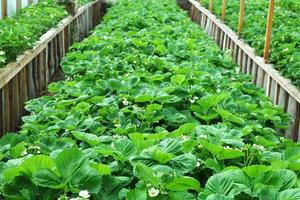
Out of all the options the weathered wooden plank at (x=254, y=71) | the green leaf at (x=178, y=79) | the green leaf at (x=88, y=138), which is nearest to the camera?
the green leaf at (x=88, y=138)

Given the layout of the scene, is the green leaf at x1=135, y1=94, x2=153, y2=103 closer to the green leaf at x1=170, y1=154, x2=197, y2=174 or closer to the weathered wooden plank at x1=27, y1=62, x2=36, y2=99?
the green leaf at x1=170, y1=154, x2=197, y2=174

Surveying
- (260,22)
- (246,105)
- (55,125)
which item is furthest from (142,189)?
(260,22)

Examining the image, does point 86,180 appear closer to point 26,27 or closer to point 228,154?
point 228,154

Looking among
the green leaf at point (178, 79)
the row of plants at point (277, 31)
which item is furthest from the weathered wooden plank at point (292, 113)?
the green leaf at point (178, 79)

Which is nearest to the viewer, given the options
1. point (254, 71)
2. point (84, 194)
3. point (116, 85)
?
point (84, 194)

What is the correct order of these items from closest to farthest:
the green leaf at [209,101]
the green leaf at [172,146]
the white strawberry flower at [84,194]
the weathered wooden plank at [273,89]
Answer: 1. the white strawberry flower at [84,194]
2. the green leaf at [172,146]
3. the green leaf at [209,101]
4. the weathered wooden plank at [273,89]

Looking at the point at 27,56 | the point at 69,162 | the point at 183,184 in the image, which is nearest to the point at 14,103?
the point at 27,56

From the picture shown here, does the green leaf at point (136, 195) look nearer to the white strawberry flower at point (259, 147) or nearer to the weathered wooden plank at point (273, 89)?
the white strawberry flower at point (259, 147)

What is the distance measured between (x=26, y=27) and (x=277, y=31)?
12.1ft

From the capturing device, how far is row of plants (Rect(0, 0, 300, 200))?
2590mm

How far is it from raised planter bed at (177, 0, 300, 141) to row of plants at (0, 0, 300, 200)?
52 cm

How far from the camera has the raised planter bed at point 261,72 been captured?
5.82m

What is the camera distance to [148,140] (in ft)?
10.4

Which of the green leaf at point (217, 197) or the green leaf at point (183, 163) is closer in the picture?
the green leaf at point (217, 197)
